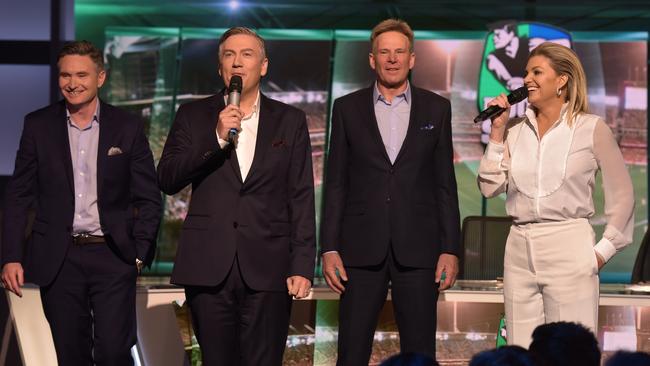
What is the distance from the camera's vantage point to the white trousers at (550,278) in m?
3.24

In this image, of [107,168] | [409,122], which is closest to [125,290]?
[107,168]

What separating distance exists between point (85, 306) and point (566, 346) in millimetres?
1690

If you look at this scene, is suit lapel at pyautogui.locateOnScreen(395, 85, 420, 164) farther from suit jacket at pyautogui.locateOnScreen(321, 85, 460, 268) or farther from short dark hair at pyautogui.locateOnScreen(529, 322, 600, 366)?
short dark hair at pyautogui.locateOnScreen(529, 322, 600, 366)

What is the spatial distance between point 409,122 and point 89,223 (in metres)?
1.12

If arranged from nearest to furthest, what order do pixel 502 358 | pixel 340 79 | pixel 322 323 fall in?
1. pixel 502 358
2. pixel 322 323
3. pixel 340 79

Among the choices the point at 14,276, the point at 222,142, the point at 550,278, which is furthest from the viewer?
the point at 14,276

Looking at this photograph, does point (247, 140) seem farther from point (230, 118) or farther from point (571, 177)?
point (571, 177)

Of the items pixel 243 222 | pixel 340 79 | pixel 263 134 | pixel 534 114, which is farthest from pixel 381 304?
pixel 340 79

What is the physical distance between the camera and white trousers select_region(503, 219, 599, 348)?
3238 mm

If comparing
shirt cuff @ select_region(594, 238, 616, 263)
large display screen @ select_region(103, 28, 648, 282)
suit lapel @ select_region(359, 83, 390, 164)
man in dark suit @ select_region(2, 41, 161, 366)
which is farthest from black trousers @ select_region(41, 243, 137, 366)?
large display screen @ select_region(103, 28, 648, 282)

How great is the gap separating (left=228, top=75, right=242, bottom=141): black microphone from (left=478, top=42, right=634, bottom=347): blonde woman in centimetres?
82

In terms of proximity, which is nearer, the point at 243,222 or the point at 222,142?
the point at 222,142

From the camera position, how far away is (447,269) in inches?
138

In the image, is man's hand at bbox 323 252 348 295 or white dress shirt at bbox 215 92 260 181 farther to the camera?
man's hand at bbox 323 252 348 295
